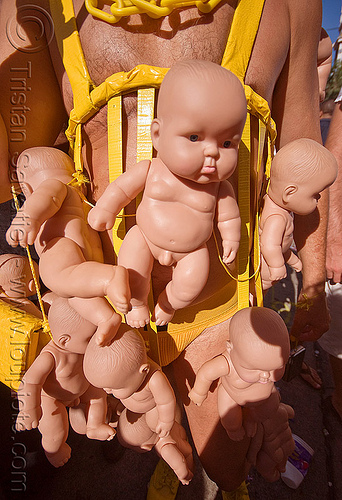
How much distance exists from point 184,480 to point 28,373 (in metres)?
0.86

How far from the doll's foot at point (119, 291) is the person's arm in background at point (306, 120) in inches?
48.2

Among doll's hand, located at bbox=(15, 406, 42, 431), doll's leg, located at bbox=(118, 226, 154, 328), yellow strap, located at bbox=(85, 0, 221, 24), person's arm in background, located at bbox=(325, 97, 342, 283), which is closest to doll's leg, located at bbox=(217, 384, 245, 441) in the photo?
doll's leg, located at bbox=(118, 226, 154, 328)

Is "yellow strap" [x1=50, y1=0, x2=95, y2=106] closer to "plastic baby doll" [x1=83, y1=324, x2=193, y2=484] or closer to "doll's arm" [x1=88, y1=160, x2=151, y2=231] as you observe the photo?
"doll's arm" [x1=88, y1=160, x2=151, y2=231]

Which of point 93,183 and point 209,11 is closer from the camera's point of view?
point 209,11

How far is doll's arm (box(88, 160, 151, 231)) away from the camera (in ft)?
2.89

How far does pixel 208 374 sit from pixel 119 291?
0.71m

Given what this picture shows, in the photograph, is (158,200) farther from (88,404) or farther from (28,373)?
(88,404)

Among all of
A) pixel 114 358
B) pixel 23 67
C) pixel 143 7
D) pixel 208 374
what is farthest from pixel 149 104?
pixel 208 374

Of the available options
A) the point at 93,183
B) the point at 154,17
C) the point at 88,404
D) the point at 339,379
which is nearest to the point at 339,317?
the point at 339,379

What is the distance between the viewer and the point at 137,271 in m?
0.92

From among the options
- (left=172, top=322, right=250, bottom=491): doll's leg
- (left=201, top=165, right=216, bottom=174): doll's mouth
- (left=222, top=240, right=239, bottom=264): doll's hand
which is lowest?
(left=172, top=322, right=250, bottom=491): doll's leg

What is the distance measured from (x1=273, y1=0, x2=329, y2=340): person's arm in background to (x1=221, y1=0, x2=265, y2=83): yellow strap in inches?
10.6

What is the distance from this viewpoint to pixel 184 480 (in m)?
1.31

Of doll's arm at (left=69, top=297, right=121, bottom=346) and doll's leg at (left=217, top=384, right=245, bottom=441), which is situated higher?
doll's arm at (left=69, top=297, right=121, bottom=346)
